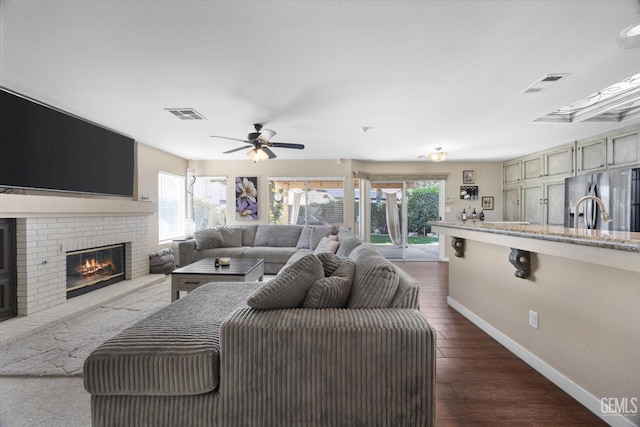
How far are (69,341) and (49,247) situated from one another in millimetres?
1407

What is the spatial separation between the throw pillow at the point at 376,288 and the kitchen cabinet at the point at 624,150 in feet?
14.4

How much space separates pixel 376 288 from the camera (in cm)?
148

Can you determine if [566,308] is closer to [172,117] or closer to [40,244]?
[172,117]

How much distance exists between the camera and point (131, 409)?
1257 millimetres

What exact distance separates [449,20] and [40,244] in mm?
4436

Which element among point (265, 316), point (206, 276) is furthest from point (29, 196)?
point (265, 316)

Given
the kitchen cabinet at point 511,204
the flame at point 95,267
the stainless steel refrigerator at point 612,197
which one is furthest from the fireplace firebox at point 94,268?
the kitchen cabinet at point 511,204

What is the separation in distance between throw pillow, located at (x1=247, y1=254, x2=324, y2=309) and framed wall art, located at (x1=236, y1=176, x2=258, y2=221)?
525 cm

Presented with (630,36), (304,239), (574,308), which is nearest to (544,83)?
(630,36)

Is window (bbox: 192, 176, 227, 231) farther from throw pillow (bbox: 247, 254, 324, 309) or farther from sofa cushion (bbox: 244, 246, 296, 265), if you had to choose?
throw pillow (bbox: 247, 254, 324, 309)

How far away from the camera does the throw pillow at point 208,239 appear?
202 inches

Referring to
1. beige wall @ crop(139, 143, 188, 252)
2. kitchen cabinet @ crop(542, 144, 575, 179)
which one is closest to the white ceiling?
kitchen cabinet @ crop(542, 144, 575, 179)

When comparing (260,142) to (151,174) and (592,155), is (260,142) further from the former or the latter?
(592,155)

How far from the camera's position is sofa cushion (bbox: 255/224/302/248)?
5.70 m
